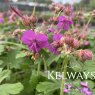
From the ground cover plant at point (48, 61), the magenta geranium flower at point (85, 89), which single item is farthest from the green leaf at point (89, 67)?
the magenta geranium flower at point (85, 89)

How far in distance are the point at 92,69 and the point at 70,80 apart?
11 centimetres

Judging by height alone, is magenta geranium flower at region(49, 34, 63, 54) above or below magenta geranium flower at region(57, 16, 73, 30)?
below

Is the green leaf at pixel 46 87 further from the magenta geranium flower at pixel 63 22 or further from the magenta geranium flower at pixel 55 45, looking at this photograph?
the magenta geranium flower at pixel 63 22

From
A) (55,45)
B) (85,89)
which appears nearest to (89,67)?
(85,89)

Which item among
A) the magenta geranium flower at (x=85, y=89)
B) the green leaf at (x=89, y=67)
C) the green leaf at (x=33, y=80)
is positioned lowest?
the magenta geranium flower at (x=85, y=89)

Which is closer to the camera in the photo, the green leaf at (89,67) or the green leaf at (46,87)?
the green leaf at (46,87)

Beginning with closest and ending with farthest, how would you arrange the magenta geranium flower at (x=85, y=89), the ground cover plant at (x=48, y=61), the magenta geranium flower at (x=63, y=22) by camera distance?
1. the ground cover plant at (x=48, y=61)
2. the magenta geranium flower at (x=85, y=89)
3. the magenta geranium flower at (x=63, y=22)

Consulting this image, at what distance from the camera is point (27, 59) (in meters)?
1.50

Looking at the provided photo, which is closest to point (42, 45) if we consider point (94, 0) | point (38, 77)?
point (38, 77)

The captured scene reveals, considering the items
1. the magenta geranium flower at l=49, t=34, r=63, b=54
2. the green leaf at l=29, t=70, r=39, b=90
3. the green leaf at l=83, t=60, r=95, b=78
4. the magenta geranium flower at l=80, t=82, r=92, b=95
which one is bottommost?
the magenta geranium flower at l=80, t=82, r=92, b=95

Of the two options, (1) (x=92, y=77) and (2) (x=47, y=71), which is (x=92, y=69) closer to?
(1) (x=92, y=77)

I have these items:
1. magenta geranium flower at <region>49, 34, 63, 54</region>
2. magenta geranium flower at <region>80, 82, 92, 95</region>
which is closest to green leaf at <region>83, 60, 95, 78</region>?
magenta geranium flower at <region>80, 82, 92, 95</region>

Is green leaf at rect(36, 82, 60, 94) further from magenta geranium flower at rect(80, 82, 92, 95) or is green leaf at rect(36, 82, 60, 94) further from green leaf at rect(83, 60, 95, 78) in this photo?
green leaf at rect(83, 60, 95, 78)

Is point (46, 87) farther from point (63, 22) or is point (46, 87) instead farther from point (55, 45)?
point (63, 22)
